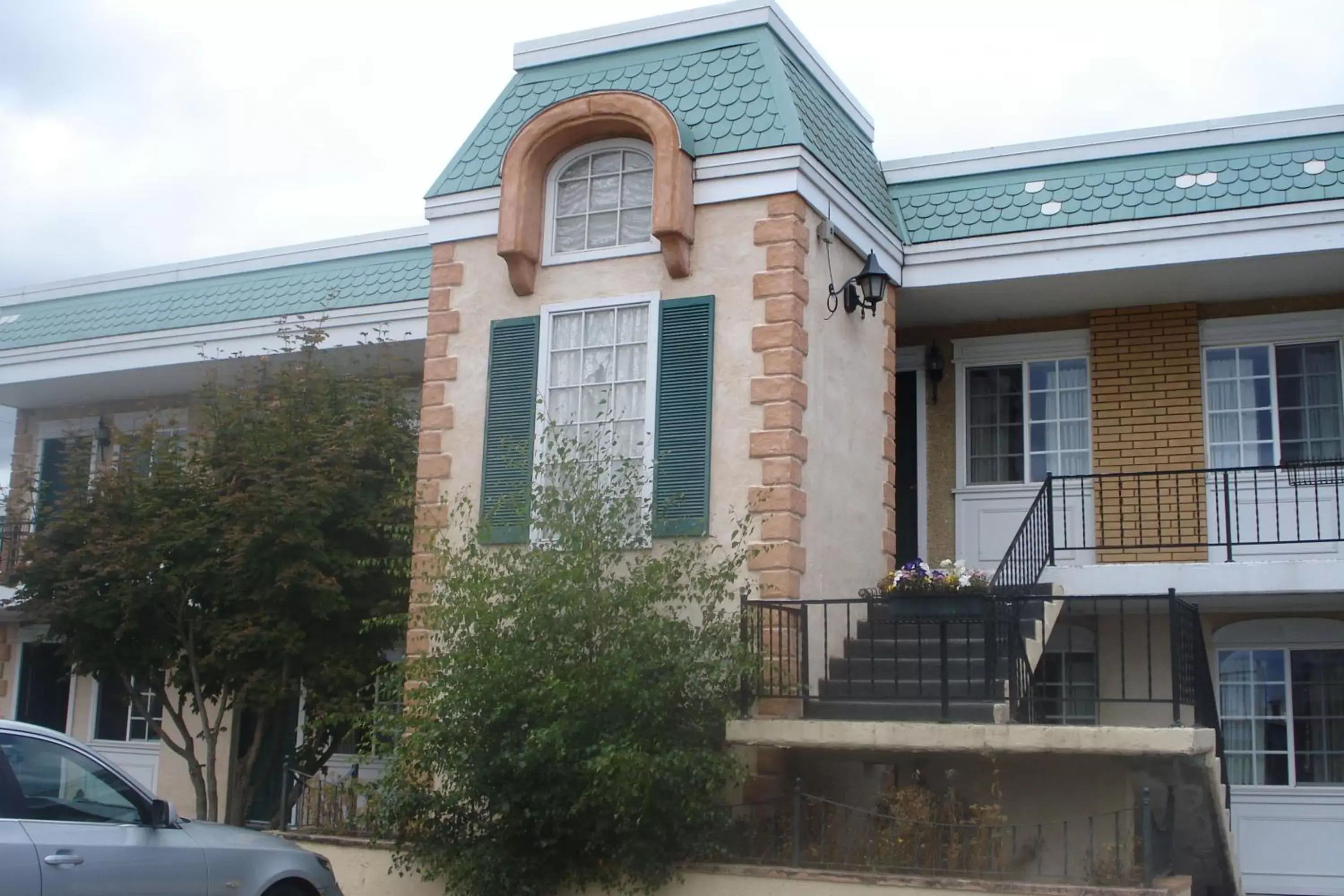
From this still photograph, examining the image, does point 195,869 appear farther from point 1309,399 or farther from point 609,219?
point 1309,399

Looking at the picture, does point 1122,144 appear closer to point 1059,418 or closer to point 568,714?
point 1059,418

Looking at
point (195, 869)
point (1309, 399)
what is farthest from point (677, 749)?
point (1309, 399)

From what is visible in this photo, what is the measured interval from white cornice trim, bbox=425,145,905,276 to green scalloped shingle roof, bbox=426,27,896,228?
93 millimetres

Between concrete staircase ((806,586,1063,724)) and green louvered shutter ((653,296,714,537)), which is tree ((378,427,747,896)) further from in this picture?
concrete staircase ((806,586,1063,724))

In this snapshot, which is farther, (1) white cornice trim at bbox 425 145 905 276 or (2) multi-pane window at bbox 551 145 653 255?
(2) multi-pane window at bbox 551 145 653 255

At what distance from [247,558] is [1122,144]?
9.00 metres

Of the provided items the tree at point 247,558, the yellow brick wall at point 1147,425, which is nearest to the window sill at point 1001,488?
the yellow brick wall at point 1147,425

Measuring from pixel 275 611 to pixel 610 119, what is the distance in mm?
5487

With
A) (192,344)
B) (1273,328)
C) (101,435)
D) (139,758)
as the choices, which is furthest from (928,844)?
(101,435)

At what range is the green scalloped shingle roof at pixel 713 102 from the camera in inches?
495

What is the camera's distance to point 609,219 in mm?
13078

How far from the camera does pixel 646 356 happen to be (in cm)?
1257

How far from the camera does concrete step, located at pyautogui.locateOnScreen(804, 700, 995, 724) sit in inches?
412


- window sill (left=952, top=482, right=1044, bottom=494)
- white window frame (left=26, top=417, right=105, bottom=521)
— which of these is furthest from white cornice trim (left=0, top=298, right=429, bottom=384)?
window sill (left=952, top=482, right=1044, bottom=494)
